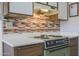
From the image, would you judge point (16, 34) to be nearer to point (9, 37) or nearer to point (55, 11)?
point (9, 37)

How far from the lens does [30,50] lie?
1341mm

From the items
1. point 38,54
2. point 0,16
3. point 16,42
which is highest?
point 0,16

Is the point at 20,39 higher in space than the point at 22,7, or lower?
lower

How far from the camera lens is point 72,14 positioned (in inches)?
57.1

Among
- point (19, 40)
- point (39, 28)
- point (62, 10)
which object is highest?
point (62, 10)

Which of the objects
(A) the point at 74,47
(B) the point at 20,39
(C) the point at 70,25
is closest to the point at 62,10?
(C) the point at 70,25

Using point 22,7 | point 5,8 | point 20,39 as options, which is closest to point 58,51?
point 20,39

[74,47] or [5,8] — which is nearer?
[5,8]

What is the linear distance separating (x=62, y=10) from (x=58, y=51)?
0.45m

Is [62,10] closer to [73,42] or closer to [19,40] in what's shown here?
[73,42]

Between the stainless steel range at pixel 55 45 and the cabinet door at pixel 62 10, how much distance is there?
22 cm

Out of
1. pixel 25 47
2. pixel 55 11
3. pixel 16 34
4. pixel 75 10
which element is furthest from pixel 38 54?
pixel 75 10

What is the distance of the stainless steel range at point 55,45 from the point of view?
139 centimetres

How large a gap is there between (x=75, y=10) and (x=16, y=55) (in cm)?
79
